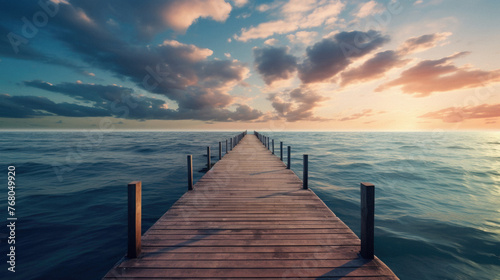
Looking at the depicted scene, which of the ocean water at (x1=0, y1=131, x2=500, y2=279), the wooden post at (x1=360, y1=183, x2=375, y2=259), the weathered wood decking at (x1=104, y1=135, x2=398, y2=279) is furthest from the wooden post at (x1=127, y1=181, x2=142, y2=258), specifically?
the wooden post at (x1=360, y1=183, x2=375, y2=259)

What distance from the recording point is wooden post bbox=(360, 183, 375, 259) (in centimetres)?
272

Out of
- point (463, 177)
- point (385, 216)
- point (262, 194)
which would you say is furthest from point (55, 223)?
point (463, 177)

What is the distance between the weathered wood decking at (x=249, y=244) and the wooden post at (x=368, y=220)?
16 centimetres

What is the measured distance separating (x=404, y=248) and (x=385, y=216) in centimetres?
258

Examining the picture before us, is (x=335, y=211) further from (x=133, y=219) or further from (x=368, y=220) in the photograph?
(x=133, y=219)

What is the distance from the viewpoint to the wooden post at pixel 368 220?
2.72 metres

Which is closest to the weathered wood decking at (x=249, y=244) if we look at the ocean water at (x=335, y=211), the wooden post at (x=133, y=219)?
the wooden post at (x=133, y=219)

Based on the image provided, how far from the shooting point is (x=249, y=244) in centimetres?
310

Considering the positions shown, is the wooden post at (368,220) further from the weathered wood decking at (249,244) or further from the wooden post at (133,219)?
the wooden post at (133,219)

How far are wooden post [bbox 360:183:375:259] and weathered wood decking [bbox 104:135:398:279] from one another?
16cm

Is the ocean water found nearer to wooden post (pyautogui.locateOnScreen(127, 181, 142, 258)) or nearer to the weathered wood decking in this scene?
the weathered wood decking

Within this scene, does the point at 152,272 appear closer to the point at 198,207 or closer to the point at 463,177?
the point at 198,207

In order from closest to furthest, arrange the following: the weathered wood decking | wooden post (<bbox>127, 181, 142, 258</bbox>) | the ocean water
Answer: the weathered wood decking < wooden post (<bbox>127, 181, 142, 258</bbox>) < the ocean water

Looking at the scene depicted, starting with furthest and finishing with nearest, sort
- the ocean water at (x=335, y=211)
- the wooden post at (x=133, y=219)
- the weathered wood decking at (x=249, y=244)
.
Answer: the ocean water at (x=335, y=211), the wooden post at (x=133, y=219), the weathered wood decking at (x=249, y=244)
